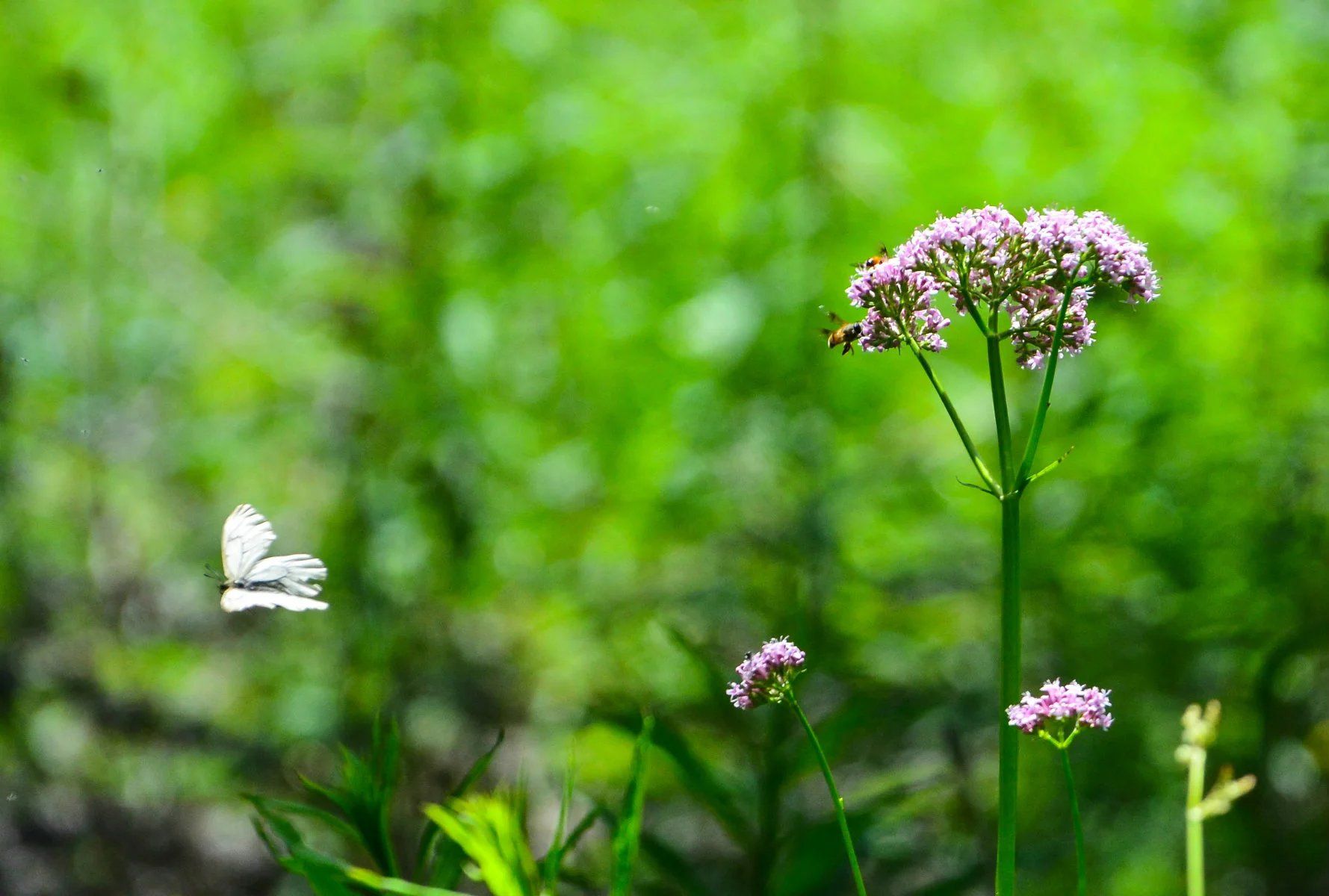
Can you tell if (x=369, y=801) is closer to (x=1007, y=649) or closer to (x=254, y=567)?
(x=254, y=567)

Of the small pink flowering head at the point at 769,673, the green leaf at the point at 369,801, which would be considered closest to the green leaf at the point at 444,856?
the green leaf at the point at 369,801

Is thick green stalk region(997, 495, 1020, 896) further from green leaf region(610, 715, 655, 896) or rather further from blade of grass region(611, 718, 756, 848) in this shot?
blade of grass region(611, 718, 756, 848)

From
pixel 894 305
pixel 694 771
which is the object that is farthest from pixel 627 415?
pixel 894 305

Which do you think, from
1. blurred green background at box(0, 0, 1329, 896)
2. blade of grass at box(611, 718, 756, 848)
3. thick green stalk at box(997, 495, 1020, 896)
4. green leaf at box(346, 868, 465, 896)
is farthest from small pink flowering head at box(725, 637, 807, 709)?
blurred green background at box(0, 0, 1329, 896)

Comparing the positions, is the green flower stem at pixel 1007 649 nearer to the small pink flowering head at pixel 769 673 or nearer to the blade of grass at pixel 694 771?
the small pink flowering head at pixel 769 673

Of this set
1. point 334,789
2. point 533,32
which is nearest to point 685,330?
point 533,32

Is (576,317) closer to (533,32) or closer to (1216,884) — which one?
(533,32)
